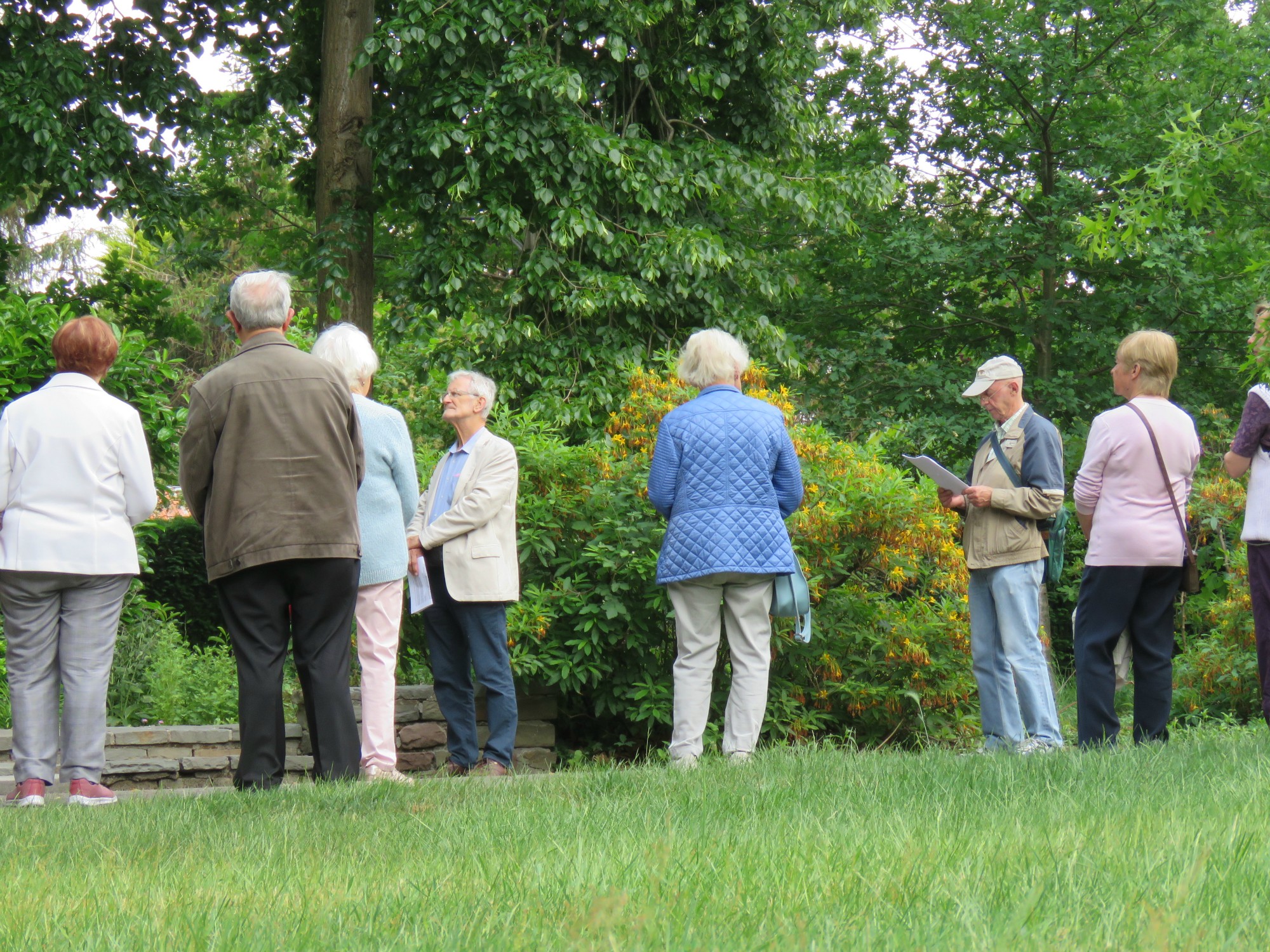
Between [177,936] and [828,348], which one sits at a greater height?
[828,348]

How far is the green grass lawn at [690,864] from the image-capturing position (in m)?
2.27

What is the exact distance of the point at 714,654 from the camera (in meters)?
6.13

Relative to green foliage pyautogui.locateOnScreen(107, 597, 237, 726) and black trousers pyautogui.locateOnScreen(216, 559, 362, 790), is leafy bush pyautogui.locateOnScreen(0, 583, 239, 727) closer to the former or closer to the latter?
green foliage pyautogui.locateOnScreen(107, 597, 237, 726)

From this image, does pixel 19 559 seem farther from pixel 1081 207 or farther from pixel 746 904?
pixel 1081 207

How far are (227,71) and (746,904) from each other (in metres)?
20.3

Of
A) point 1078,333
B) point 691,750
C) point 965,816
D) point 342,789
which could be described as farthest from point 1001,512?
point 1078,333

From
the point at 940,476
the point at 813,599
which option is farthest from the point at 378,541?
the point at 813,599

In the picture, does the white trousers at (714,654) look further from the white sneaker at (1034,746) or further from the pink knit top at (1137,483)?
the pink knit top at (1137,483)

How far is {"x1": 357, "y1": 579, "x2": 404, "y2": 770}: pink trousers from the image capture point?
590 centimetres

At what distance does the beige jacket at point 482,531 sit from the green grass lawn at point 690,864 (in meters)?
1.79

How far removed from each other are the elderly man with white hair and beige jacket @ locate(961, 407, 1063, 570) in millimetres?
3051

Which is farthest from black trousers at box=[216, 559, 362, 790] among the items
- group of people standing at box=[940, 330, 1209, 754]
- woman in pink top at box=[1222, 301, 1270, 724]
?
woman in pink top at box=[1222, 301, 1270, 724]

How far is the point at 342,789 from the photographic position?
15.0 ft

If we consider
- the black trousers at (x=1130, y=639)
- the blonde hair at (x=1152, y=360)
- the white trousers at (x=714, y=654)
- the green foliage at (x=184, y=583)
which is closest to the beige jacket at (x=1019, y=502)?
the black trousers at (x=1130, y=639)
